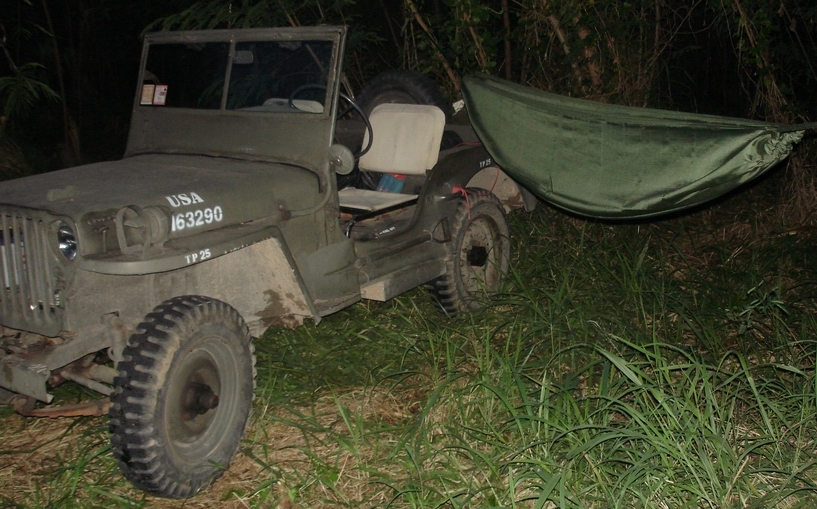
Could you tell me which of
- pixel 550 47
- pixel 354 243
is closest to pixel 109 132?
pixel 550 47

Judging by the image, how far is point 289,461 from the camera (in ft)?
11.5

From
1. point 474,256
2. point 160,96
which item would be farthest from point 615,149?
point 160,96

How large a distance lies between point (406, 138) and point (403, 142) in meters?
0.03

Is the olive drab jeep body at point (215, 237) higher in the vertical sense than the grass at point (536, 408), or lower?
higher

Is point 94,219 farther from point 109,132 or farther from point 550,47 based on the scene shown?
point 109,132

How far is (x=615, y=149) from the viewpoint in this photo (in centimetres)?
433

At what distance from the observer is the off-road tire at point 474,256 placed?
4.89 m

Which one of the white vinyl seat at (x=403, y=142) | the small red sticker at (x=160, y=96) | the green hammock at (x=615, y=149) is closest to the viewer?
the green hammock at (x=615, y=149)

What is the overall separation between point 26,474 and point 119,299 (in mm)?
937

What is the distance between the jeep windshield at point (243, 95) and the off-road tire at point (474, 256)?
121cm

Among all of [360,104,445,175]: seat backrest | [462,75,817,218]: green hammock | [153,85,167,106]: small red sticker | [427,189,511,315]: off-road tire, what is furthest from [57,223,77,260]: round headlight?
[462,75,817,218]: green hammock

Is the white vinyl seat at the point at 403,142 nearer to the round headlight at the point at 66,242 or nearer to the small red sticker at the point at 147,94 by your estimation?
the small red sticker at the point at 147,94

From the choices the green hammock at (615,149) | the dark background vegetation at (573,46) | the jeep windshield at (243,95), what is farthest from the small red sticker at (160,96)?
the green hammock at (615,149)

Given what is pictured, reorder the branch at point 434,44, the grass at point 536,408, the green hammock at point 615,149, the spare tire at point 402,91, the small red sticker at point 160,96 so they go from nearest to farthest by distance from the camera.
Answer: the grass at point 536,408
the green hammock at point 615,149
the small red sticker at point 160,96
the spare tire at point 402,91
the branch at point 434,44
